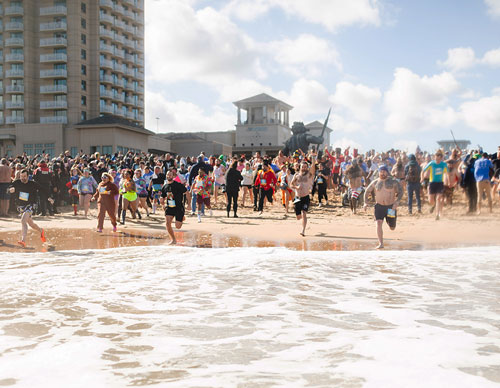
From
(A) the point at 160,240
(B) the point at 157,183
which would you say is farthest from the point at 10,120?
(A) the point at 160,240

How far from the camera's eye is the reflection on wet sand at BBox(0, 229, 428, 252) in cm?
1163

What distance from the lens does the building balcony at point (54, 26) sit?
56531 millimetres

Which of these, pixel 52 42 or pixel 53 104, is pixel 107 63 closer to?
pixel 52 42

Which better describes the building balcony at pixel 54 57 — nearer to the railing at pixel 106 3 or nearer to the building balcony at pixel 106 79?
the building balcony at pixel 106 79

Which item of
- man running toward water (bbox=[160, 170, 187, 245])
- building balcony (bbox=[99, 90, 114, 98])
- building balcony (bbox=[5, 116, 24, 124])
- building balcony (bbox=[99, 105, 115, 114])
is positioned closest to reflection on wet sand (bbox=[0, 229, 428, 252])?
man running toward water (bbox=[160, 170, 187, 245])

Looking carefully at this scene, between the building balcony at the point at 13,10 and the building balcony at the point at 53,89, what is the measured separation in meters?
9.40

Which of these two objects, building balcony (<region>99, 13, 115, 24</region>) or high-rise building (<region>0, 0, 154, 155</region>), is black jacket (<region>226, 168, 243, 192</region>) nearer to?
high-rise building (<region>0, 0, 154, 155</region>)

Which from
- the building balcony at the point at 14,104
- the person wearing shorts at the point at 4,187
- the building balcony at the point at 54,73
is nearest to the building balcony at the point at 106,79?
the building balcony at the point at 54,73

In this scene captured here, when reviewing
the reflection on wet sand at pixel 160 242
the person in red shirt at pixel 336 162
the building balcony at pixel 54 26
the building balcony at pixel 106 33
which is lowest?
the reflection on wet sand at pixel 160 242

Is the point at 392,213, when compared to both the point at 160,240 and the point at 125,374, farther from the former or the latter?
the point at 125,374

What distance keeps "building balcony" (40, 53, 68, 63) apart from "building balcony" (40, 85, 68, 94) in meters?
3.07

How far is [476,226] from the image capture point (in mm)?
14648

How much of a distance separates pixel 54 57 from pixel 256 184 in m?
47.9

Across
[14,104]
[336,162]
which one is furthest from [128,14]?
[336,162]
